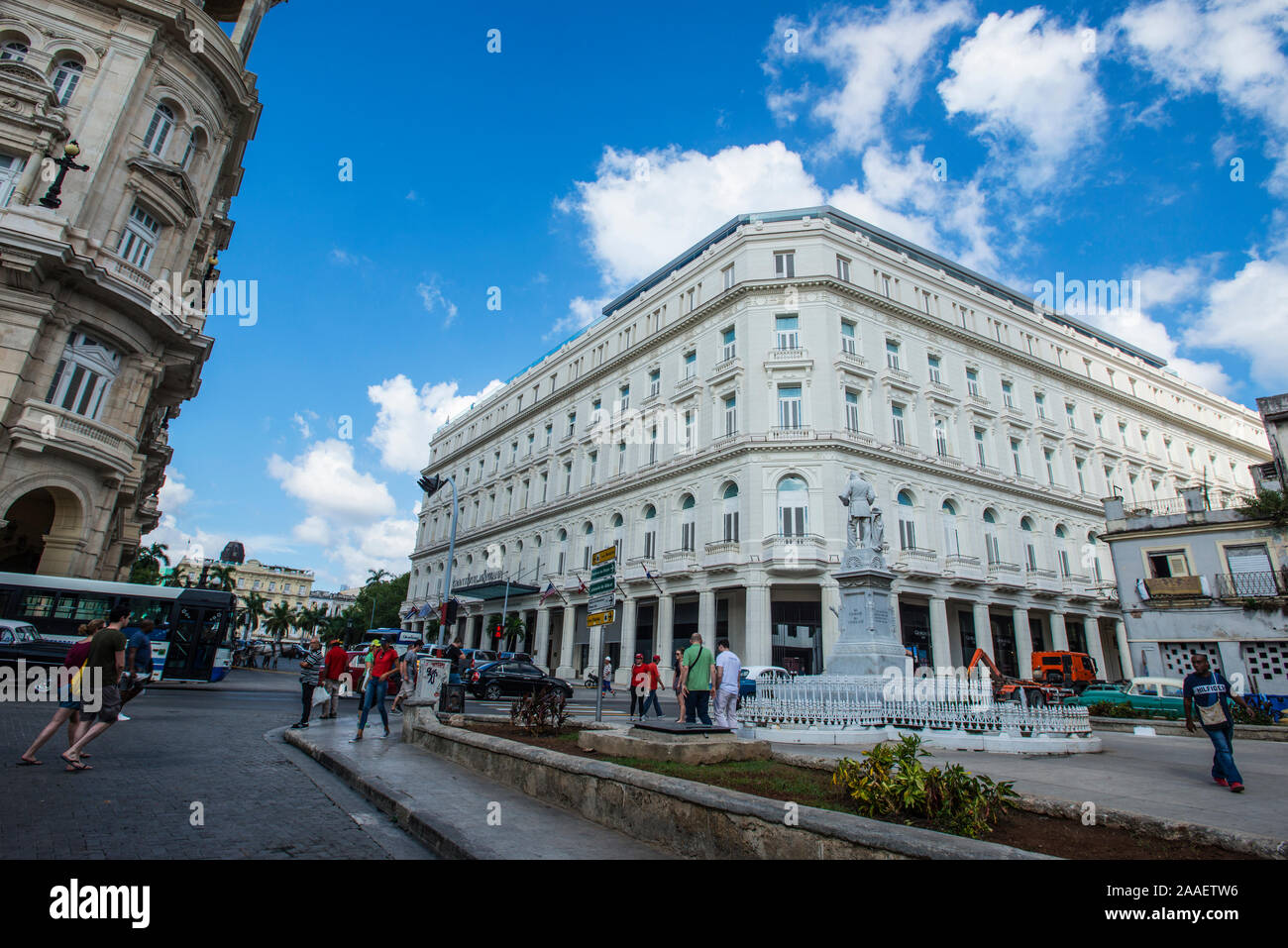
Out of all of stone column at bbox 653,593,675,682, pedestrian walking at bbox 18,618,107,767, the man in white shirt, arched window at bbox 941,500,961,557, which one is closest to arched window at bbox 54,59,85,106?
pedestrian walking at bbox 18,618,107,767

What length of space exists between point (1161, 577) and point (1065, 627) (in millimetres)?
10744

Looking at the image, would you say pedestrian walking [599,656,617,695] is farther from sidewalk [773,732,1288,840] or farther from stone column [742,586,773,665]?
sidewalk [773,732,1288,840]

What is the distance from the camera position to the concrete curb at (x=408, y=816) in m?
4.41

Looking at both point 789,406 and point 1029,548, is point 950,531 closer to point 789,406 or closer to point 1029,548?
point 1029,548

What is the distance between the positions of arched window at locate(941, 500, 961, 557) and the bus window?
113ft

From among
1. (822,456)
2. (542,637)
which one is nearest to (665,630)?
(542,637)

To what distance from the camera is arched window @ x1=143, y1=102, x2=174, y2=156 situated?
21.8 m

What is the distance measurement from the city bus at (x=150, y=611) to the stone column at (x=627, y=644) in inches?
707

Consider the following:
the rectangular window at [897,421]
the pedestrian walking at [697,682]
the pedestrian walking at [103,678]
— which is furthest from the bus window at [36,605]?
the rectangular window at [897,421]

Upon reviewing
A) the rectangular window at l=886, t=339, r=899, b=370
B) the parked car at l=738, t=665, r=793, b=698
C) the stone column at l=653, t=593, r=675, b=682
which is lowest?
the parked car at l=738, t=665, r=793, b=698

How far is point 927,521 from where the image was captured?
1212 inches

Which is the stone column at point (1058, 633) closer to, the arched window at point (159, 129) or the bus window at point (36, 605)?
the bus window at point (36, 605)

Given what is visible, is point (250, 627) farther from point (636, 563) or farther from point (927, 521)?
point (927, 521)

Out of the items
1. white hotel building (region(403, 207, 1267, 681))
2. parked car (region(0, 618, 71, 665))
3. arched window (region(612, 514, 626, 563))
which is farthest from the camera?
arched window (region(612, 514, 626, 563))
